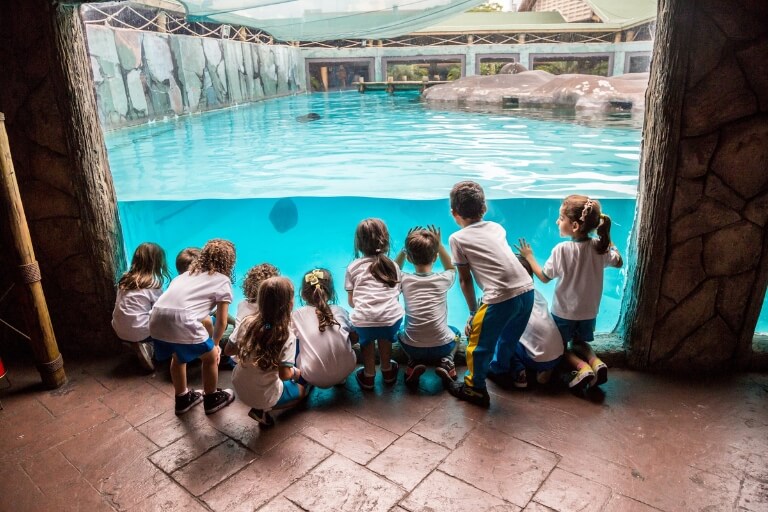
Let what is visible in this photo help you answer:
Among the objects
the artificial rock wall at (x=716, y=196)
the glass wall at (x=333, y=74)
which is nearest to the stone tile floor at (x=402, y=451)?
the artificial rock wall at (x=716, y=196)

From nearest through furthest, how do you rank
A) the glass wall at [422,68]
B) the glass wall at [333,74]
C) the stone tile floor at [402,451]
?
the stone tile floor at [402,451] → the glass wall at [422,68] → the glass wall at [333,74]

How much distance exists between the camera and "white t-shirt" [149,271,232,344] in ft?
7.34

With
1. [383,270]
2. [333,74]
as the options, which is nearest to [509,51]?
[333,74]

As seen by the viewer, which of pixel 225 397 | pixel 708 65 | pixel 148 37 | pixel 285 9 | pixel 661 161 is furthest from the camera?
pixel 148 37

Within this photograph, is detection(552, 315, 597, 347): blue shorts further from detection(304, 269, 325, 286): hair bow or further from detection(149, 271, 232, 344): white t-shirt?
detection(149, 271, 232, 344): white t-shirt

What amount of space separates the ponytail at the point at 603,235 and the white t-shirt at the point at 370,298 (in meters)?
0.97

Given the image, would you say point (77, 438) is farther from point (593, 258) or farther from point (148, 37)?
point (148, 37)

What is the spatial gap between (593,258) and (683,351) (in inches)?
29.2

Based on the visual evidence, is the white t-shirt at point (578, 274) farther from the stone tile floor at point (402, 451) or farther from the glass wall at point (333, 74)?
the glass wall at point (333, 74)

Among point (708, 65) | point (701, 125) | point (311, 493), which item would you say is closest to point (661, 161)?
point (701, 125)

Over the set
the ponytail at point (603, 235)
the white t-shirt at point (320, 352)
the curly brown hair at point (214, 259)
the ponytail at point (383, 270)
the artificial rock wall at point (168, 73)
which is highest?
the artificial rock wall at point (168, 73)

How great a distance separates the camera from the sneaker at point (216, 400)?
2.32 metres

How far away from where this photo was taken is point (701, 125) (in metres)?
2.15

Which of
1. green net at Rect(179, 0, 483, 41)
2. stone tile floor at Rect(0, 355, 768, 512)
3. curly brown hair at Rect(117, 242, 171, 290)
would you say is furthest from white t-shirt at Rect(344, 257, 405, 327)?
green net at Rect(179, 0, 483, 41)
